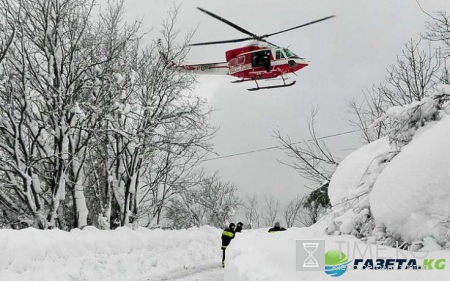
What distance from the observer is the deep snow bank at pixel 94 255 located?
27.8ft

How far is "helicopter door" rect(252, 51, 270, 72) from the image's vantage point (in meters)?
19.5

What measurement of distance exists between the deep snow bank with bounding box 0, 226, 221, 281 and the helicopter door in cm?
931

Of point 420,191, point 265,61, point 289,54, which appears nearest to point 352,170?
point 420,191

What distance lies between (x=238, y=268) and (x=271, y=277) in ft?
5.74

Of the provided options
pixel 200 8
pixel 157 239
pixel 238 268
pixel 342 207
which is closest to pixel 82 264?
pixel 157 239

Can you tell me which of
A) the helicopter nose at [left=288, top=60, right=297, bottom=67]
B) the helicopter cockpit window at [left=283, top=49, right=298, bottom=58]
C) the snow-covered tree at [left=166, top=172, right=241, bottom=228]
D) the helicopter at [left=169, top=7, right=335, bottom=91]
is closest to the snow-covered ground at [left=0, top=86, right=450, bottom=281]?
the helicopter at [left=169, top=7, right=335, bottom=91]

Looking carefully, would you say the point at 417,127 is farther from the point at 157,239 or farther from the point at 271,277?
the point at 157,239

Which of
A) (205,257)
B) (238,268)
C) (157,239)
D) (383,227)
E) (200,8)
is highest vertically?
(200,8)

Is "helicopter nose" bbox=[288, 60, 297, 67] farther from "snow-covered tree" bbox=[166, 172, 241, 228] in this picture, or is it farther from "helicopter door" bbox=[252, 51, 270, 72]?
"snow-covered tree" bbox=[166, 172, 241, 228]

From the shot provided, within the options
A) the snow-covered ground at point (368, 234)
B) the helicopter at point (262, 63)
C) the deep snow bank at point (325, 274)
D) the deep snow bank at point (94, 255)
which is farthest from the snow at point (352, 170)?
the helicopter at point (262, 63)

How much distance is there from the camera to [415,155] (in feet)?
14.3

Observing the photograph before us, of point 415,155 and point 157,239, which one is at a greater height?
point 415,155

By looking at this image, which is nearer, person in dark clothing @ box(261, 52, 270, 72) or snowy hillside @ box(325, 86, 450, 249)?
snowy hillside @ box(325, 86, 450, 249)

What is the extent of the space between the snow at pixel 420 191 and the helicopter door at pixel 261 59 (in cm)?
1528
